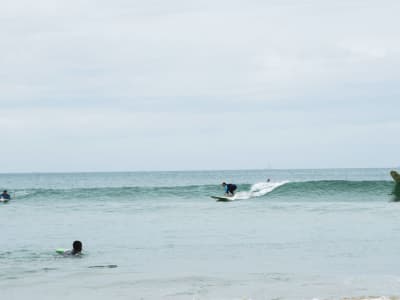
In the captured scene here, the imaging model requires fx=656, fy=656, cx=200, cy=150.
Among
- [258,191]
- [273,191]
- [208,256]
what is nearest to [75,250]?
[208,256]

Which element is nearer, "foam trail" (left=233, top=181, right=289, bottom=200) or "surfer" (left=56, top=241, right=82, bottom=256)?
"surfer" (left=56, top=241, right=82, bottom=256)

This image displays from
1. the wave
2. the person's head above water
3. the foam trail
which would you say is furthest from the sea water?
the wave

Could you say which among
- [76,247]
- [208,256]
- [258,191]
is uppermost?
[258,191]

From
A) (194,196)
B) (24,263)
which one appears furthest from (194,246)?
(194,196)

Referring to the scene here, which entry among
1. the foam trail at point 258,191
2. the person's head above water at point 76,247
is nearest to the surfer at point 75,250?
the person's head above water at point 76,247

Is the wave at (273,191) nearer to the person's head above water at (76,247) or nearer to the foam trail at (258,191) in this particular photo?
the foam trail at (258,191)

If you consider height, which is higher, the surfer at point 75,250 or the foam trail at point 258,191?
the foam trail at point 258,191

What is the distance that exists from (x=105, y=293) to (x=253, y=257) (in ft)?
16.9

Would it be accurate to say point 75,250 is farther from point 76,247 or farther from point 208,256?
point 208,256

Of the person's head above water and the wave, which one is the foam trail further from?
the person's head above water

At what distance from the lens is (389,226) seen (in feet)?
76.8

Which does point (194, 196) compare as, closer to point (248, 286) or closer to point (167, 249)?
point (167, 249)

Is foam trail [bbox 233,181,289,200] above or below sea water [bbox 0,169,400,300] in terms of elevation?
above

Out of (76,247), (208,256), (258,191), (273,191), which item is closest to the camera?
(208,256)
